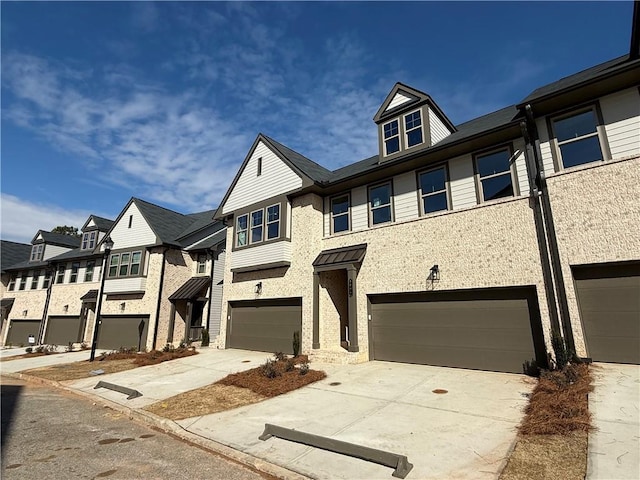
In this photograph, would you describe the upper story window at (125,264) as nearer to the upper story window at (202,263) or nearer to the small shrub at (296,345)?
the upper story window at (202,263)

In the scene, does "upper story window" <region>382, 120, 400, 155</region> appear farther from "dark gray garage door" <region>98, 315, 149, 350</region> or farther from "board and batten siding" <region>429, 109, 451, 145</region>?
"dark gray garage door" <region>98, 315, 149, 350</region>

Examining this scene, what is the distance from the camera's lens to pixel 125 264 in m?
22.4

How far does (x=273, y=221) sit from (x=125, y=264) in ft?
41.8

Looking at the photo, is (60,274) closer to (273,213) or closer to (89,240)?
(89,240)

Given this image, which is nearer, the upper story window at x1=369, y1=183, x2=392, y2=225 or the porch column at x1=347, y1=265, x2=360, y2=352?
the porch column at x1=347, y1=265, x2=360, y2=352

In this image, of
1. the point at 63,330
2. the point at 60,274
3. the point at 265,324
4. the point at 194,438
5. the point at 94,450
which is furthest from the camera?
the point at 60,274

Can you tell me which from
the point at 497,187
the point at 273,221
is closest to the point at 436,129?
the point at 497,187

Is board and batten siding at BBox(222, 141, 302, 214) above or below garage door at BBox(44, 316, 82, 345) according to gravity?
above

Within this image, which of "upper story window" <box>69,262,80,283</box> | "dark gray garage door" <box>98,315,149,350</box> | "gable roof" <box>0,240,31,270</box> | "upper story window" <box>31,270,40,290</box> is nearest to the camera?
"dark gray garage door" <box>98,315,149,350</box>

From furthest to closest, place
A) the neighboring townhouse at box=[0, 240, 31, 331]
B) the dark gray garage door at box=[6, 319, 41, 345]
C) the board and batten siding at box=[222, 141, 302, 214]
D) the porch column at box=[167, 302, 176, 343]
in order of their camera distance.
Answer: the neighboring townhouse at box=[0, 240, 31, 331]
the dark gray garage door at box=[6, 319, 41, 345]
the porch column at box=[167, 302, 176, 343]
the board and batten siding at box=[222, 141, 302, 214]

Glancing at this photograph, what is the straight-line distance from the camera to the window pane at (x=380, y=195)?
13766 mm

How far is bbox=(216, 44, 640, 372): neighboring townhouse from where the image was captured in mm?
8805

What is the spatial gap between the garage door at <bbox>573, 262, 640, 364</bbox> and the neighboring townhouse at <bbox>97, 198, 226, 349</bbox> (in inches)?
730

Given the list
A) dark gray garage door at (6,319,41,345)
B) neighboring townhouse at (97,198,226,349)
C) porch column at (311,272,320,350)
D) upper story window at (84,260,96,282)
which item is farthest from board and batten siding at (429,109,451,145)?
dark gray garage door at (6,319,41,345)
